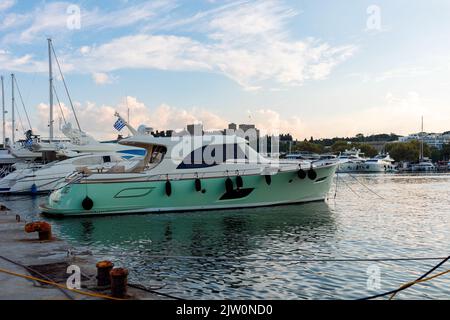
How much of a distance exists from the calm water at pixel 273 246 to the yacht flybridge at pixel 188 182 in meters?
0.80

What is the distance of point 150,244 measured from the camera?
568 inches

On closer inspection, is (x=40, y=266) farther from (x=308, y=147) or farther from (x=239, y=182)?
(x=308, y=147)

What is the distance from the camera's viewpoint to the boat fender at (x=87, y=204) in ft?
66.9

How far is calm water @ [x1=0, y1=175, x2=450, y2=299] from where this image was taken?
969 cm

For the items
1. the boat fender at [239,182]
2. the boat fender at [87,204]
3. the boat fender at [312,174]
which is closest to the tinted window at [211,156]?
the boat fender at [239,182]

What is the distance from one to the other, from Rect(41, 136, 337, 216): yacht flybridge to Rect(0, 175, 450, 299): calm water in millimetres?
803

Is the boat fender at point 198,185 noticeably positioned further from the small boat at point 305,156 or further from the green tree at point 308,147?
the green tree at point 308,147

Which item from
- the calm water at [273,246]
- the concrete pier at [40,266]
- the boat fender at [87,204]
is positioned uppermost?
the boat fender at [87,204]

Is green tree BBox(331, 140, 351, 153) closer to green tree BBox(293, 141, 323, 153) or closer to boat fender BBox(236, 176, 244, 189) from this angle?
green tree BBox(293, 141, 323, 153)

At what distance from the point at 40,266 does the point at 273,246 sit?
6957mm

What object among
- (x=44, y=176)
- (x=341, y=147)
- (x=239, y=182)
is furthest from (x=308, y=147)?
(x=239, y=182)

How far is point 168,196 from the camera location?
829 inches
